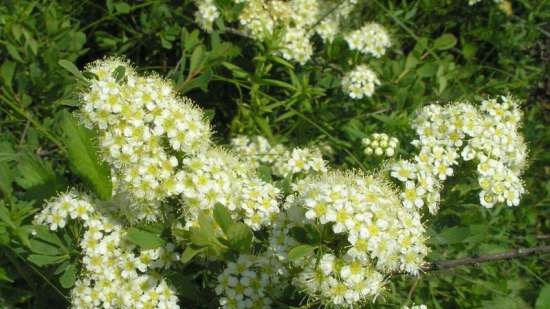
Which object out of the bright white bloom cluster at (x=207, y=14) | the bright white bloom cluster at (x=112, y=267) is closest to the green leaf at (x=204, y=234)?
the bright white bloom cluster at (x=112, y=267)

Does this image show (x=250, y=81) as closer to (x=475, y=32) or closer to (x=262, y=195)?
(x=262, y=195)

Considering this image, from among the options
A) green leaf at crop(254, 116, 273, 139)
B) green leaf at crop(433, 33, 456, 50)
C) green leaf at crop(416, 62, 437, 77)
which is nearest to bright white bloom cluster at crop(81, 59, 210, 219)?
green leaf at crop(254, 116, 273, 139)

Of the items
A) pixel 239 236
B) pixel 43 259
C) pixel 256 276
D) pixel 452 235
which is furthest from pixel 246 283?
pixel 452 235

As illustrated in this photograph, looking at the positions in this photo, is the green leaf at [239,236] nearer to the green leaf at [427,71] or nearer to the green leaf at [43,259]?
the green leaf at [43,259]

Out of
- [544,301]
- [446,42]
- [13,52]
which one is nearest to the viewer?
[544,301]

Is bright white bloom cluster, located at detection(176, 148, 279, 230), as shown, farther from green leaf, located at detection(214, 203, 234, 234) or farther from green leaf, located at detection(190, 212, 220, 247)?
green leaf, located at detection(214, 203, 234, 234)

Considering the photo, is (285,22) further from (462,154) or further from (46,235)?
(46,235)
